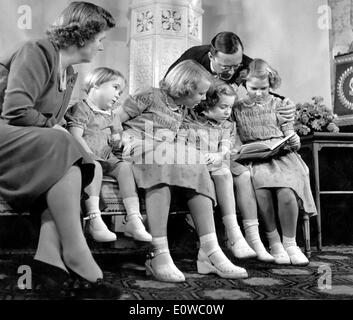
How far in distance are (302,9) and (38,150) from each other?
1.25 m

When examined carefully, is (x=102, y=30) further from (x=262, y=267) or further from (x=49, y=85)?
(x=262, y=267)

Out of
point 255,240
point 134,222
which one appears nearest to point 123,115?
point 134,222

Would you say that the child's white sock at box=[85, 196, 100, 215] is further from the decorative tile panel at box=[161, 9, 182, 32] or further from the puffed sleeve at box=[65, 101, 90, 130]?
the decorative tile panel at box=[161, 9, 182, 32]

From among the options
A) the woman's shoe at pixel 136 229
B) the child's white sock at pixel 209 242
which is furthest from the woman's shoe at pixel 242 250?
the woman's shoe at pixel 136 229

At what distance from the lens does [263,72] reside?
169 centimetres

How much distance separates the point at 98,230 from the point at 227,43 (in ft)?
3.05

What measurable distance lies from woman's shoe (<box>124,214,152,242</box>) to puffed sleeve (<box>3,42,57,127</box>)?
376 millimetres

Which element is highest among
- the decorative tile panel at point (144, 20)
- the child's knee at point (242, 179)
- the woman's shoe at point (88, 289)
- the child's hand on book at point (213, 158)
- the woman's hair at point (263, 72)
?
the decorative tile panel at point (144, 20)

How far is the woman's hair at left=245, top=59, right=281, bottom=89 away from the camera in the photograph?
1691 mm

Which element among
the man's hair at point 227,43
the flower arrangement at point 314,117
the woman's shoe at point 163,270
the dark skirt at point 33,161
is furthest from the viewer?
the flower arrangement at point 314,117

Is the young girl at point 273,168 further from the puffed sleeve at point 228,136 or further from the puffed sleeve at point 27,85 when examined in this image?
the puffed sleeve at point 27,85

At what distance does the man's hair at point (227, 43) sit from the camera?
1729mm

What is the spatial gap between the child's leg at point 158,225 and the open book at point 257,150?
43cm

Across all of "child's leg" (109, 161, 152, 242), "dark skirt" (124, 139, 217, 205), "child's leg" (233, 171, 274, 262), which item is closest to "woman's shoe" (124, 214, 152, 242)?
"child's leg" (109, 161, 152, 242)
